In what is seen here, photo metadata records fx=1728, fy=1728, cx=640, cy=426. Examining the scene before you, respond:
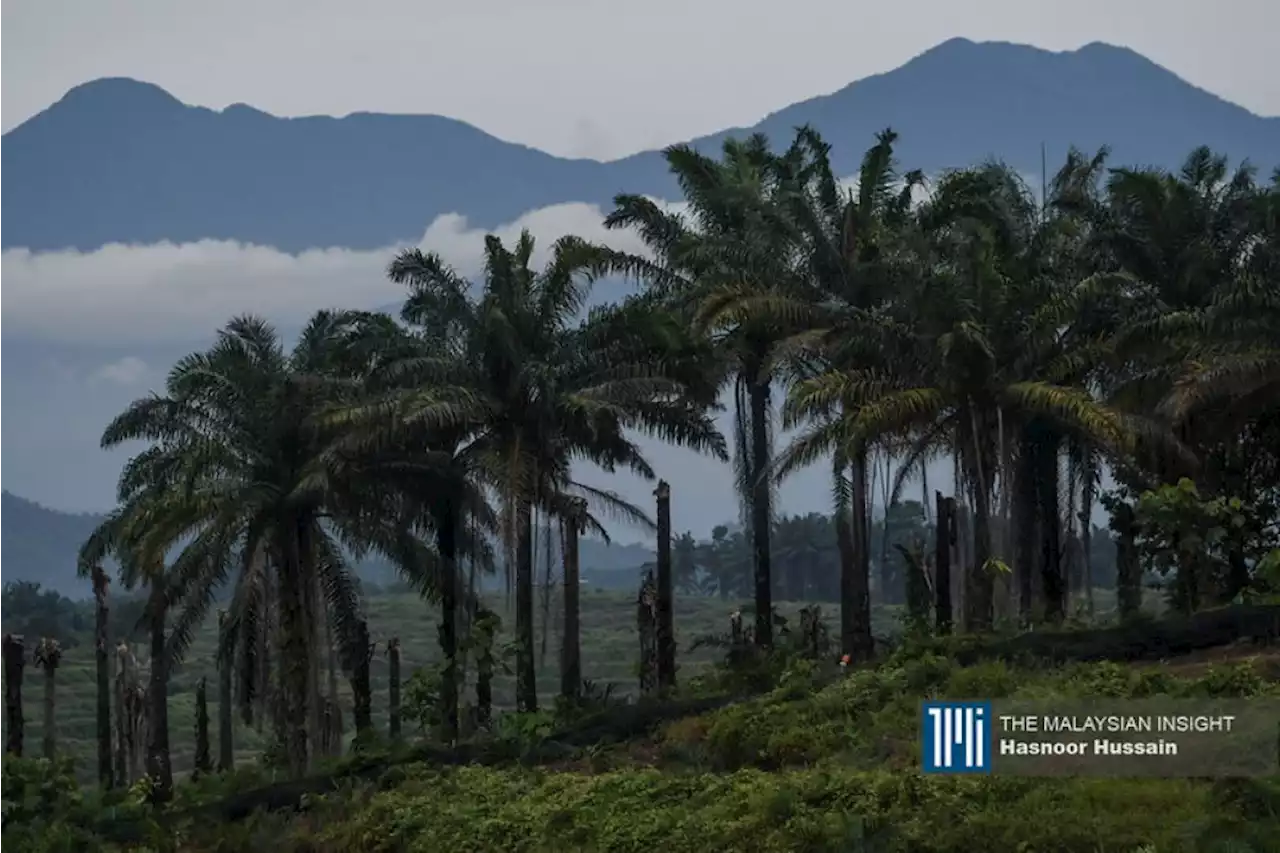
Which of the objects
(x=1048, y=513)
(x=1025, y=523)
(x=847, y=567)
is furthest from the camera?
(x=847, y=567)

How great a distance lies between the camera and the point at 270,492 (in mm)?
31672

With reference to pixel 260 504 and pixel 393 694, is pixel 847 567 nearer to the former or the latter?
pixel 260 504

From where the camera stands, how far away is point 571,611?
3462cm

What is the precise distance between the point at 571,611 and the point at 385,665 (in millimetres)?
60361

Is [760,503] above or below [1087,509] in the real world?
above

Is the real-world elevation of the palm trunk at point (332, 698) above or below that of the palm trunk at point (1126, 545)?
below

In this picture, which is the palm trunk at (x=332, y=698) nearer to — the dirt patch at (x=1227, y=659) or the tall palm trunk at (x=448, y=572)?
the tall palm trunk at (x=448, y=572)

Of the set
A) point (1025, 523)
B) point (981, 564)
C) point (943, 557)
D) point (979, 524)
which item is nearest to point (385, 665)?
point (943, 557)

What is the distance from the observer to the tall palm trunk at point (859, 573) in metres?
31.7

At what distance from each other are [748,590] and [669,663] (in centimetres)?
9164

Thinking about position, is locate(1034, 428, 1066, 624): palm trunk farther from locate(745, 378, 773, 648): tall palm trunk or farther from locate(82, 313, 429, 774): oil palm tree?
locate(82, 313, 429, 774): oil palm tree

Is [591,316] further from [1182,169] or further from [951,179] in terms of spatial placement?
[1182,169]
